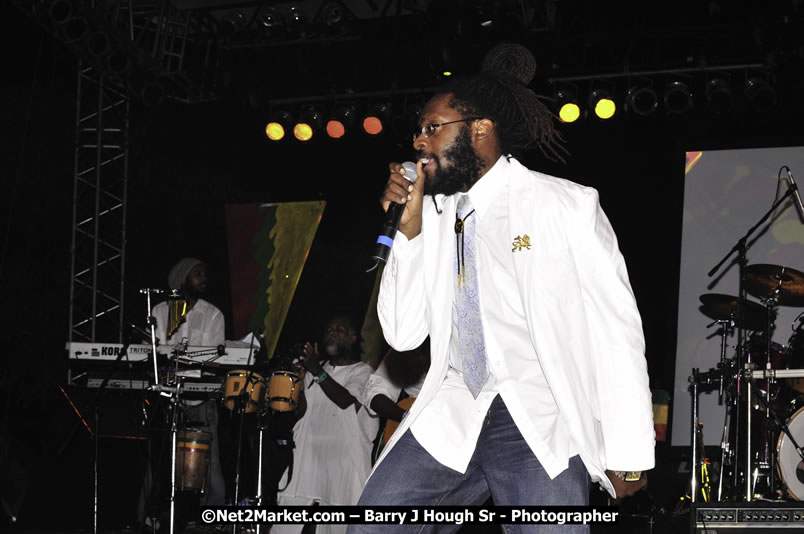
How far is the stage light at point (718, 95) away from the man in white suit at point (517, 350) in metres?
6.48

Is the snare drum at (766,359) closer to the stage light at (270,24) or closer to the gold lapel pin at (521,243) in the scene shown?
the gold lapel pin at (521,243)

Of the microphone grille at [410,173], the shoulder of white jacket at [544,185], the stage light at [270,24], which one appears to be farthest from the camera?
the stage light at [270,24]

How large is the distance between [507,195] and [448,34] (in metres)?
5.27

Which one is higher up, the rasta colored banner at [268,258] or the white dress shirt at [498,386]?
the rasta colored banner at [268,258]

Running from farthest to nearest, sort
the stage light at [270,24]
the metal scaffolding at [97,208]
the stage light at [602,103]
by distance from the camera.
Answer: the stage light at [270,24], the metal scaffolding at [97,208], the stage light at [602,103]

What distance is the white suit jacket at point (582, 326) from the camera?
7.84 ft

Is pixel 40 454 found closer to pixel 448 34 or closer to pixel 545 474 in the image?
pixel 448 34

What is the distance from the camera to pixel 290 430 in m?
6.89

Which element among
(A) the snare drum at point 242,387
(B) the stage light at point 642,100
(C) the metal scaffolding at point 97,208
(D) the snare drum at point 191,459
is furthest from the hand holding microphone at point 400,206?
(C) the metal scaffolding at point 97,208

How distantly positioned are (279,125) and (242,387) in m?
4.43

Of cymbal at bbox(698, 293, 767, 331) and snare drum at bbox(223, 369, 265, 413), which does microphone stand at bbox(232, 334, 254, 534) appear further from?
cymbal at bbox(698, 293, 767, 331)

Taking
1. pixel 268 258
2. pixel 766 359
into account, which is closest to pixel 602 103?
pixel 766 359

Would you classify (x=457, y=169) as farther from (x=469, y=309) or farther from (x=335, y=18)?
(x=335, y=18)

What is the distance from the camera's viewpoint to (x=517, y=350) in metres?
2.56
